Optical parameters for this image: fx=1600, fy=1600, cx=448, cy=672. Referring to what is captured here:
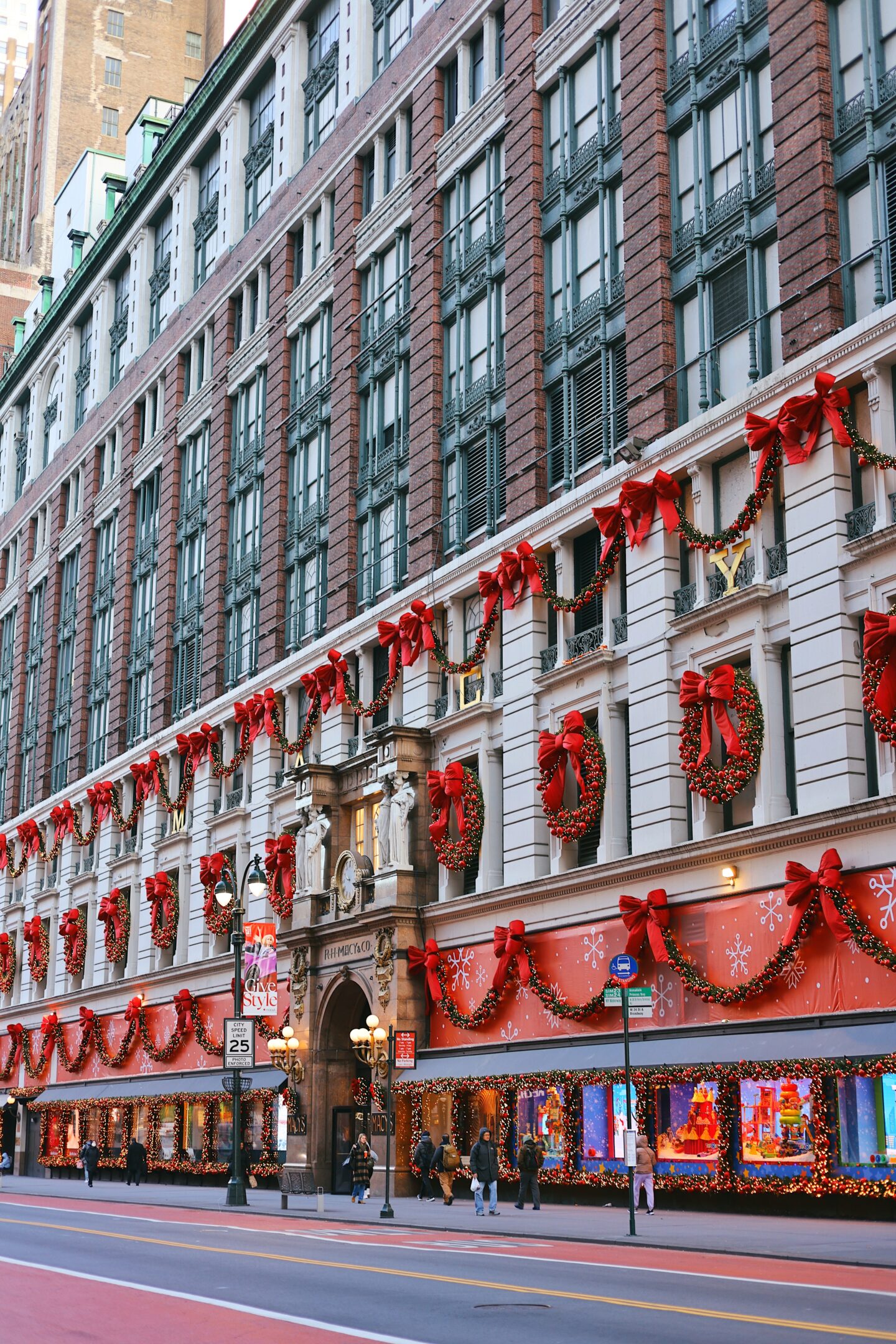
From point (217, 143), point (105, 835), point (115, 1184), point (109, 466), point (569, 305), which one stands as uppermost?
point (217, 143)

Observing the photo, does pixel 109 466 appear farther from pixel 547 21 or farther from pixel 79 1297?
pixel 79 1297

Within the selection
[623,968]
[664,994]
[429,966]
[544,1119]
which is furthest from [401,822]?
[623,968]

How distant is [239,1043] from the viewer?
40.5m

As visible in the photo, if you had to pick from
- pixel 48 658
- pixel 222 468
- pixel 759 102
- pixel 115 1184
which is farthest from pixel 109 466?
pixel 759 102

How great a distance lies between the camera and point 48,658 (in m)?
83.2

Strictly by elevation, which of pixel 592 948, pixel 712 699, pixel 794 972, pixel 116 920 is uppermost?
pixel 712 699

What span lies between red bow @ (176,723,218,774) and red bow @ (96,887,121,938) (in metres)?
8.60

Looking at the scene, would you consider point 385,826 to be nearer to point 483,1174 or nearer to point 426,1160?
point 426,1160

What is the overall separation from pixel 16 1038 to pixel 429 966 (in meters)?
40.5

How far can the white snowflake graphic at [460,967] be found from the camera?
4303 cm

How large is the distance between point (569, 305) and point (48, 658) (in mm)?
47826

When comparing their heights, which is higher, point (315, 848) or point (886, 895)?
point (315, 848)

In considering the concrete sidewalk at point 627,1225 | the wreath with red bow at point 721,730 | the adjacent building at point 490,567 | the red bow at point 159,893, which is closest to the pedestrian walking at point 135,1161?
the adjacent building at point 490,567

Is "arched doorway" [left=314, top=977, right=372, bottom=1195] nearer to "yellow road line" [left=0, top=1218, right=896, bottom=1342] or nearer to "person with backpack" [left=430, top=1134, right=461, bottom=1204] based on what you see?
"person with backpack" [left=430, top=1134, right=461, bottom=1204]
